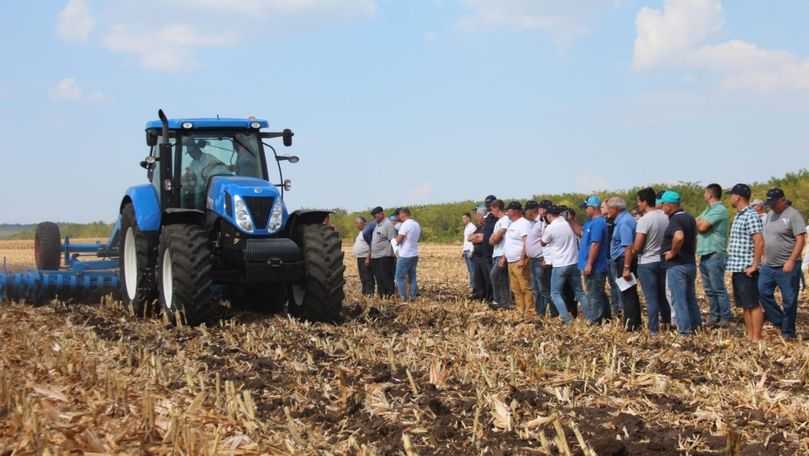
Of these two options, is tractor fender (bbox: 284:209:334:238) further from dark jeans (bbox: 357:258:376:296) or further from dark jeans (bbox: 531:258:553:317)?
dark jeans (bbox: 357:258:376:296)

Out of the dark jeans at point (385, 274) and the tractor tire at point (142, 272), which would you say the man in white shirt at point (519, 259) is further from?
the tractor tire at point (142, 272)

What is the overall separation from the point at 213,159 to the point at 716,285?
5973mm

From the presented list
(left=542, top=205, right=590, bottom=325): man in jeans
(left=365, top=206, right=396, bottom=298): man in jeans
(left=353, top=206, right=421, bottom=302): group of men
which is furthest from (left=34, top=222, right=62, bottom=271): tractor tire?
(left=542, top=205, right=590, bottom=325): man in jeans

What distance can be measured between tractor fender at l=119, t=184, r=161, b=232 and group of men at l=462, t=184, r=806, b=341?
14.2 feet

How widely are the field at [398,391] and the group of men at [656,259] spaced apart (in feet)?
1.59

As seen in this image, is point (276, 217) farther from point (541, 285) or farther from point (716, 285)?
point (716, 285)

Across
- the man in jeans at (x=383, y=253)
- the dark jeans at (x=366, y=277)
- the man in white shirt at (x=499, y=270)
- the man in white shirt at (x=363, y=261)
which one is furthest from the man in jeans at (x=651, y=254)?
the dark jeans at (x=366, y=277)

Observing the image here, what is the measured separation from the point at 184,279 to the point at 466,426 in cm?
501

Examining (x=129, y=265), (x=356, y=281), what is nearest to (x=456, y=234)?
(x=356, y=281)

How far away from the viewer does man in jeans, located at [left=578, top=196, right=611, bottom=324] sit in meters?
9.62

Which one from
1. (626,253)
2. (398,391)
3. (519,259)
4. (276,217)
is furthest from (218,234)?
(398,391)

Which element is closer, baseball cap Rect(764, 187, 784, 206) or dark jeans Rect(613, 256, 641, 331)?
baseball cap Rect(764, 187, 784, 206)

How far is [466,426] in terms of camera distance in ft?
15.3

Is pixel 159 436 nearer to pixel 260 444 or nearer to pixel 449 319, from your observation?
pixel 260 444
